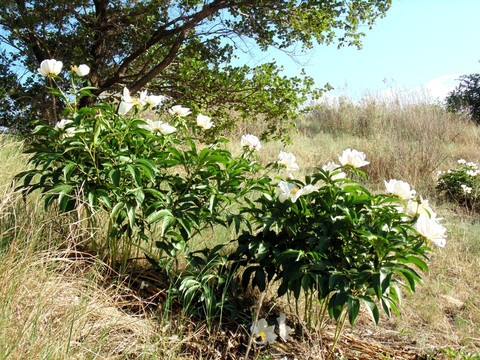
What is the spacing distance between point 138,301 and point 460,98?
14017 mm

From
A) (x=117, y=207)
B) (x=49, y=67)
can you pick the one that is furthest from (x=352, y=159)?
(x=49, y=67)

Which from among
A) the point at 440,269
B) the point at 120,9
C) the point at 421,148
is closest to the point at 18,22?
the point at 120,9

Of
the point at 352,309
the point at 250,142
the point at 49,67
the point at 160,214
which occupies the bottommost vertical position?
the point at 352,309

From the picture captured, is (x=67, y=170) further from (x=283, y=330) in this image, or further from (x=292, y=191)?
(x=283, y=330)

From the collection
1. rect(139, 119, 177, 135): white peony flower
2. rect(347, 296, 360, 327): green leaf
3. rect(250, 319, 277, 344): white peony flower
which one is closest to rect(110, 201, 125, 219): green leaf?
rect(139, 119, 177, 135): white peony flower

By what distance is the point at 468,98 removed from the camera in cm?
1354

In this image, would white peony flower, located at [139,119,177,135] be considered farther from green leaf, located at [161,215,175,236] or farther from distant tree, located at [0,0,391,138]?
distant tree, located at [0,0,391,138]

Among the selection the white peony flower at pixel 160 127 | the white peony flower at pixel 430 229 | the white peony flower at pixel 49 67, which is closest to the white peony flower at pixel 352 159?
the white peony flower at pixel 430 229

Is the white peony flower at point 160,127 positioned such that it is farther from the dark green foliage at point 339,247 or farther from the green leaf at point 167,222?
the dark green foliage at point 339,247

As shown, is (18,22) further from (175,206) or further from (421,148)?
(421,148)

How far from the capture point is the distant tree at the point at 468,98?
13.1 meters

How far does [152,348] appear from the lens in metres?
1.76

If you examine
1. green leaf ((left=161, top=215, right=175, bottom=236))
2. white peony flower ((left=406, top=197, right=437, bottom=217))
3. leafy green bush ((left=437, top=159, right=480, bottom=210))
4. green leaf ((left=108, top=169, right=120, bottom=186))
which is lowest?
leafy green bush ((left=437, top=159, right=480, bottom=210))

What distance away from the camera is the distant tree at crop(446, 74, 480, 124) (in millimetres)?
13141
